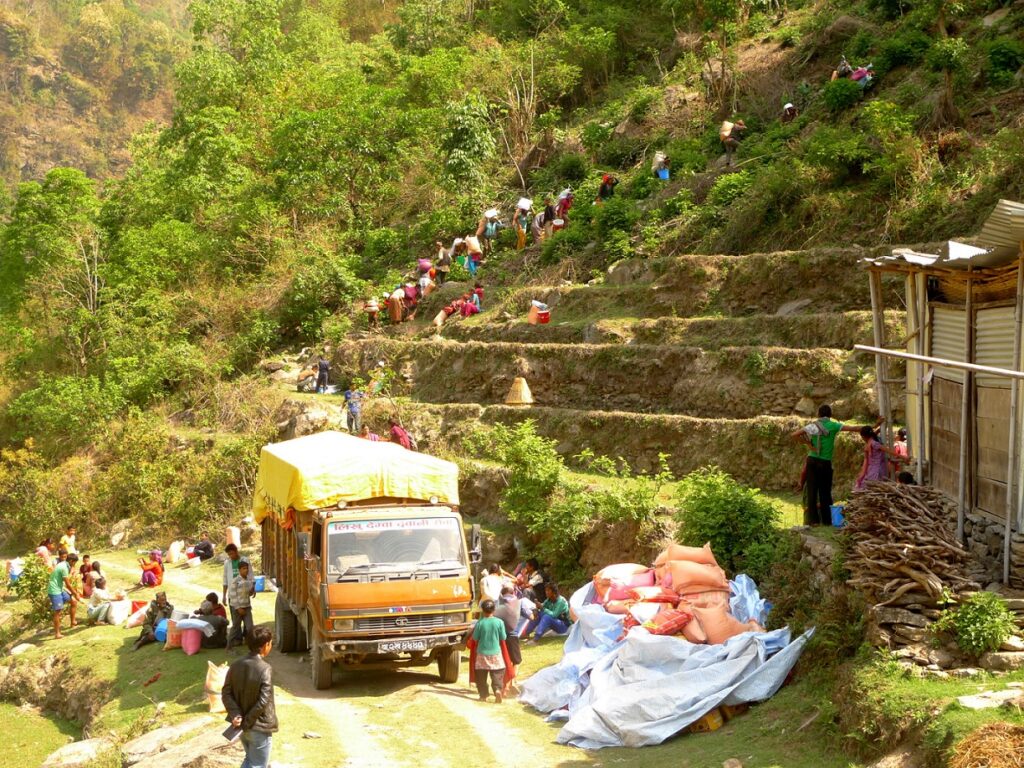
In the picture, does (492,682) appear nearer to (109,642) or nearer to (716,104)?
(109,642)

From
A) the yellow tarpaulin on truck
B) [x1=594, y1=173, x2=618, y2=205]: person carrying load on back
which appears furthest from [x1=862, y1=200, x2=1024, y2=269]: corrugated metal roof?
[x1=594, y1=173, x2=618, y2=205]: person carrying load on back

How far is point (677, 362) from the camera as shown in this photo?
22031 mm

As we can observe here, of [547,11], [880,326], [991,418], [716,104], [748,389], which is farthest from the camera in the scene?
[547,11]

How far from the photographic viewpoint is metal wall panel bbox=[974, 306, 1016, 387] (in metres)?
11.6

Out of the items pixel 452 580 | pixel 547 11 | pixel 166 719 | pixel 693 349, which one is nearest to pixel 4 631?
pixel 166 719

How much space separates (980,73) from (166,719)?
22.5m

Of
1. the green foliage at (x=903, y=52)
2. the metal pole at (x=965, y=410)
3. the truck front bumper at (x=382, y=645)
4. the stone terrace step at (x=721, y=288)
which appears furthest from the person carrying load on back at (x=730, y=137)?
the truck front bumper at (x=382, y=645)

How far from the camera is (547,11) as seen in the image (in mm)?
44875

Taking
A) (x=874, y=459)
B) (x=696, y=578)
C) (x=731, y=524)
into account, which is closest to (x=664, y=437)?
(x=731, y=524)

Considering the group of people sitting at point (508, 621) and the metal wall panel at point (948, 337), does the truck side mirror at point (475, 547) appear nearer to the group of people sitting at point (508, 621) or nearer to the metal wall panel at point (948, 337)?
the group of people sitting at point (508, 621)

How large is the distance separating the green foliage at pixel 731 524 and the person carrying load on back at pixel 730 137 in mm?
15689

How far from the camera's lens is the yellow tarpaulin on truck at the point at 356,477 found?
13.8 metres

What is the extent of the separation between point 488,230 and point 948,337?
2124cm

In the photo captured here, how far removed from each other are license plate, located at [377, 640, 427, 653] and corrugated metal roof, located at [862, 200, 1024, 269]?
283 inches
